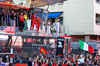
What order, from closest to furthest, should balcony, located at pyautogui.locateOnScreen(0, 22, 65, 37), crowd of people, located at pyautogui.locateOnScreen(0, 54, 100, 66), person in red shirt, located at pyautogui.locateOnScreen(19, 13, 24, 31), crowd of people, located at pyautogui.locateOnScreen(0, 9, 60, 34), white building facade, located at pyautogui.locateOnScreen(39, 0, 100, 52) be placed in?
1. crowd of people, located at pyautogui.locateOnScreen(0, 54, 100, 66)
2. balcony, located at pyautogui.locateOnScreen(0, 22, 65, 37)
3. crowd of people, located at pyautogui.locateOnScreen(0, 9, 60, 34)
4. person in red shirt, located at pyautogui.locateOnScreen(19, 13, 24, 31)
5. white building facade, located at pyautogui.locateOnScreen(39, 0, 100, 52)

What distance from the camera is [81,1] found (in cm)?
3781


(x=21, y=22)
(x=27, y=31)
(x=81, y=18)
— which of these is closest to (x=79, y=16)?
(x=81, y=18)

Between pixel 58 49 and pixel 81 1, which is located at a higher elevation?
pixel 81 1

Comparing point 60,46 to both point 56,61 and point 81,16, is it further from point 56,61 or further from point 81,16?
point 81,16

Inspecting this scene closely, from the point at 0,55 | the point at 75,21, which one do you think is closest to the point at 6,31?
the point at 0,55

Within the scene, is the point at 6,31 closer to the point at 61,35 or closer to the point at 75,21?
the point at 61,35

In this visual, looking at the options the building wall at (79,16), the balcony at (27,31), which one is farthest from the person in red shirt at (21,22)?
the building wall at (79,16)

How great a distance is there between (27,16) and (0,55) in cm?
693

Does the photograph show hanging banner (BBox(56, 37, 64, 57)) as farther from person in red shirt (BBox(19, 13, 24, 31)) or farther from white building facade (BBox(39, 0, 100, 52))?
white building facade (BBox(39, 0, 100, 52))

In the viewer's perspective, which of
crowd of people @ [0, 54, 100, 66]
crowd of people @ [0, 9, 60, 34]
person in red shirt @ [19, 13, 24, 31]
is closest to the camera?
crowd of people @ [0, 54, 100, 66]

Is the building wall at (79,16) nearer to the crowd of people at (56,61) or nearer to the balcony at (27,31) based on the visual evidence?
the balcony at (27,31)

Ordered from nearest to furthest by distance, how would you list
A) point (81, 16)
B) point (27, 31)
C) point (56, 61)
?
1. point (56, 61)
2. point (27, 31)
3. point (81, 16)

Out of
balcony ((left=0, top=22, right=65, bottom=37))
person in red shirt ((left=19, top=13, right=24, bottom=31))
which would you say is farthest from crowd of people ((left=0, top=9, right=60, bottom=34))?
balcony ((left=0, top=22, right=65, bottom=37))

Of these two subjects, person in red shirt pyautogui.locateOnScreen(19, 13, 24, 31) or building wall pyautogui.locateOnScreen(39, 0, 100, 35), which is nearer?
person in red shirt pyautogui.locateOnScreen(19, 13, 24, 31)
